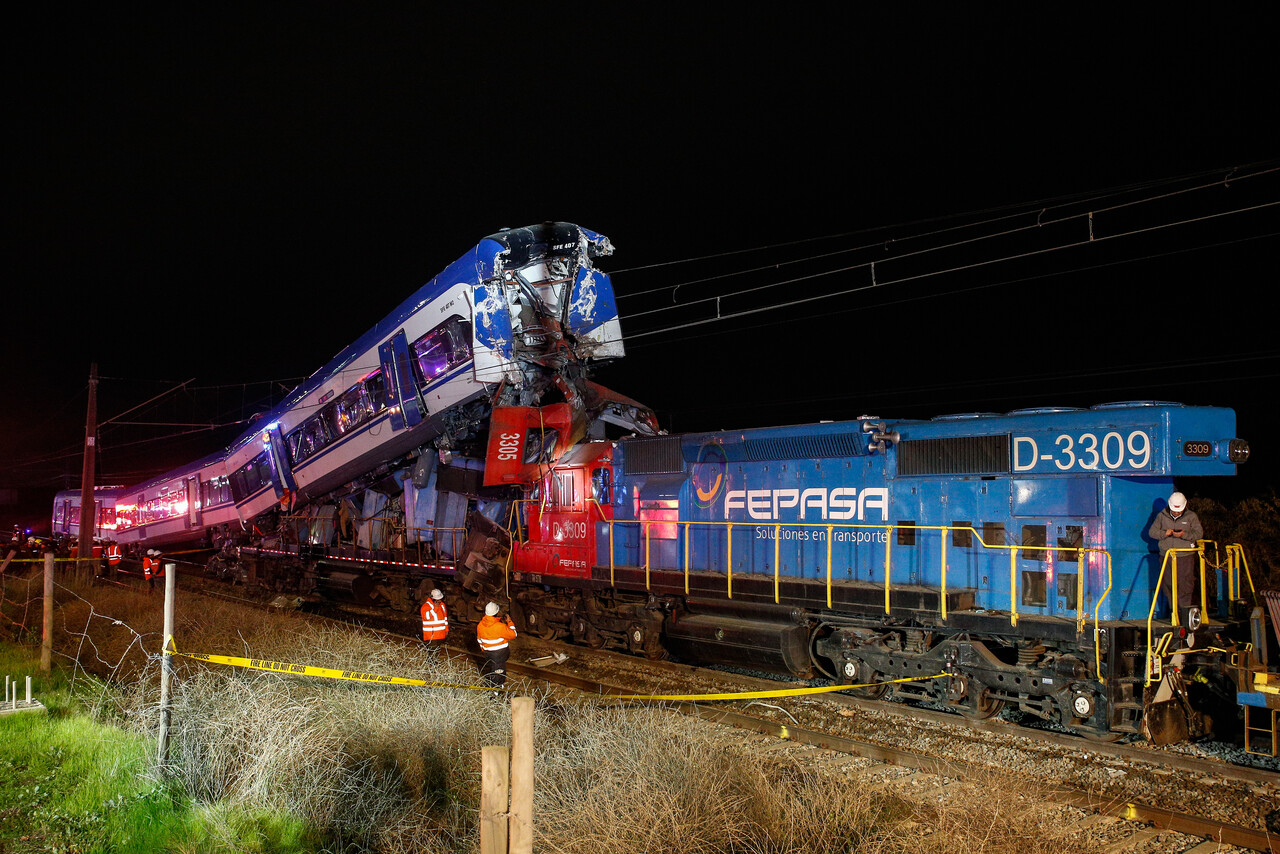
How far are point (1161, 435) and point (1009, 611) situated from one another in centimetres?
233

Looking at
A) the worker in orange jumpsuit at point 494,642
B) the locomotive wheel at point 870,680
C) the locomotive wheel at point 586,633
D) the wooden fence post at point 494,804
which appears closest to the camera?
the wooden fence post at point 494,804

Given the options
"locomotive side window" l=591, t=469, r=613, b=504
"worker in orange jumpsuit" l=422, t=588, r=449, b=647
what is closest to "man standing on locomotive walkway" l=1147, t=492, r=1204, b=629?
"locomotive side window" l=591, t=469, r=613, b=504

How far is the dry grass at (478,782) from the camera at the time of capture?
205 inches

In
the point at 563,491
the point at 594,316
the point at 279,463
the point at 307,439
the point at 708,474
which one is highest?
the point at 594,316

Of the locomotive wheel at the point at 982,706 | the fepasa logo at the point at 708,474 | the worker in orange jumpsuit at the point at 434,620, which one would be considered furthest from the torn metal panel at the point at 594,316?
the locomotive wheel at the point at 982,706

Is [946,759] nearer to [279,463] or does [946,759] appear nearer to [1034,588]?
[1034,588]

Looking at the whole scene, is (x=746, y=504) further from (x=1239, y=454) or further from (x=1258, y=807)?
(x=1258, y=807)

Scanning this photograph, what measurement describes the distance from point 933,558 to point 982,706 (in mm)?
1700

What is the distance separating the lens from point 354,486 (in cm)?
1981

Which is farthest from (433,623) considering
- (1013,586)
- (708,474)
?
(1013,586)

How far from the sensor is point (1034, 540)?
9234 millimetres

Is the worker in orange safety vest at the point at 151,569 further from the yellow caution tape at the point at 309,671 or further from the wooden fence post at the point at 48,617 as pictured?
the yellow caution tape at the point at 309,671

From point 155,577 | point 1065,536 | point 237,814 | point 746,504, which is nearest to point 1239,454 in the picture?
point 1065,536

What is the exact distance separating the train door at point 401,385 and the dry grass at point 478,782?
25.7ft
